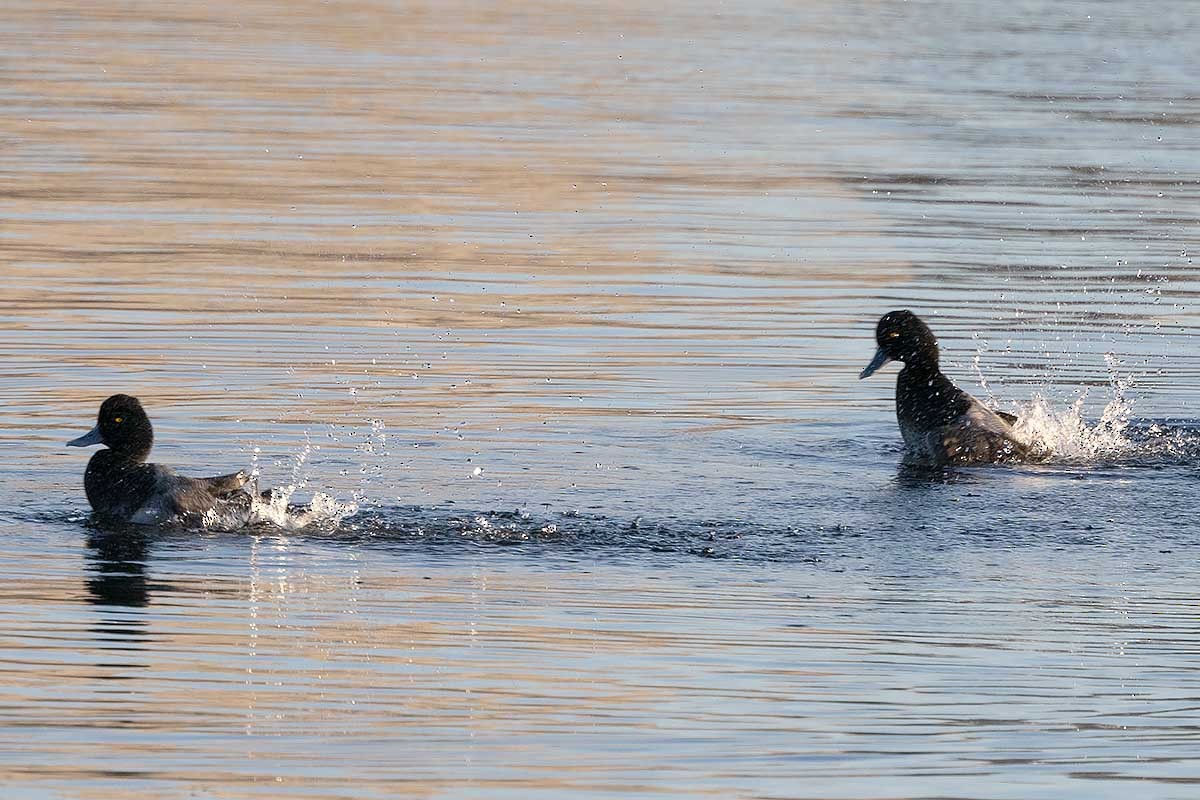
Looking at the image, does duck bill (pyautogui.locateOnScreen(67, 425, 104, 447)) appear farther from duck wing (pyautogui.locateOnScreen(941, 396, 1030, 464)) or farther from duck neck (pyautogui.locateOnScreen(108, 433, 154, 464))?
duck wing (pyautogui.locateOnScreen(941, 396, 1030, 464))

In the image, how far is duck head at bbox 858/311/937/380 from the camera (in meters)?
15.9

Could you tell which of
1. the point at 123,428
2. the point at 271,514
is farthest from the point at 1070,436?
the point at 123,428

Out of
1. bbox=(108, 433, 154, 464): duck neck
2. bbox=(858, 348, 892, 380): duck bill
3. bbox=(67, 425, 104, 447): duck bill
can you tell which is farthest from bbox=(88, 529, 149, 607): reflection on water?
bbox=(858, 348, 892, 380): duck bill

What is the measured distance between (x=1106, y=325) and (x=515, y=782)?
1219 cm

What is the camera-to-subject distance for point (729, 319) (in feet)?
→ 62.3

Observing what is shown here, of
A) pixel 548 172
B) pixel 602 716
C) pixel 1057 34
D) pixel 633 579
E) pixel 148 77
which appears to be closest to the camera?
pixel 602 716

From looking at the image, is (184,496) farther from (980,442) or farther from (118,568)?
(980,442)

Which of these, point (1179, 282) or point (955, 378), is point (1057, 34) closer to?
point (1179, 282)

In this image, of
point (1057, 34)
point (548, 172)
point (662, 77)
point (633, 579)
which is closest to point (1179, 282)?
point (548, 172)

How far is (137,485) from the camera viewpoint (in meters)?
12.4

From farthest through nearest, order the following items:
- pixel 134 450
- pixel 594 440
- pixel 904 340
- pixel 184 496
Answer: pixel 904 340, pixel 594 440, pixel 134 450, pixel 184 496

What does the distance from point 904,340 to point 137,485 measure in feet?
18.4

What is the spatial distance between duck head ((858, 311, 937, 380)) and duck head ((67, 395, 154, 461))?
16.4 feet

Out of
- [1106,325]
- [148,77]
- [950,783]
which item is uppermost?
[148,77]
